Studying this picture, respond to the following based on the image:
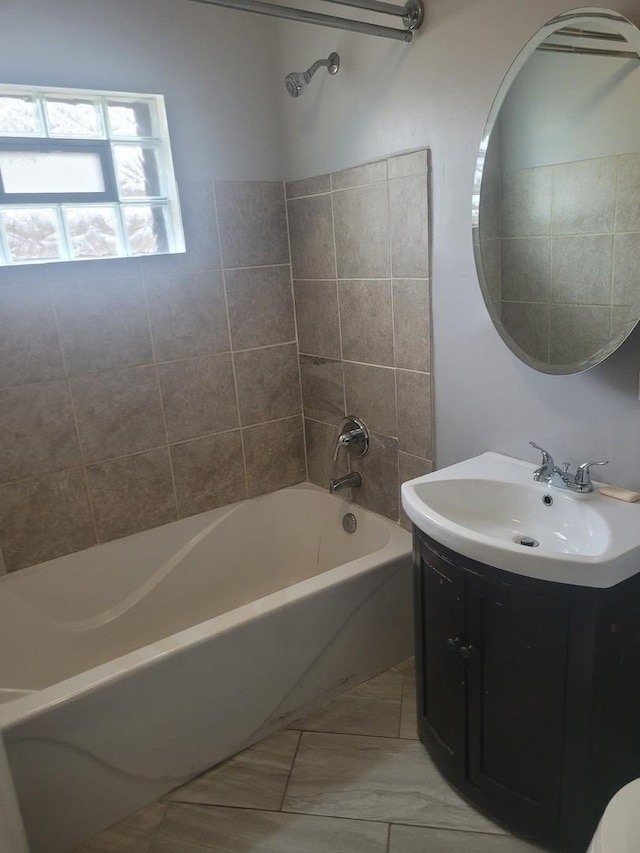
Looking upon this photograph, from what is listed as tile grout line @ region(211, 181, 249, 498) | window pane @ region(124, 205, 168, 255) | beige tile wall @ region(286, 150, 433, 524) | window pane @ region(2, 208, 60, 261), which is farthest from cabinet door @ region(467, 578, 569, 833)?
window pane @ region(2, 208, 60, 261)

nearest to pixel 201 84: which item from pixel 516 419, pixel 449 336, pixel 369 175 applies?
pixel 369 175

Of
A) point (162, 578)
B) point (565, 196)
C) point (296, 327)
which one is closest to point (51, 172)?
point (296, 327)

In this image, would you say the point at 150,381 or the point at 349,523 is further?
the point at 349,523

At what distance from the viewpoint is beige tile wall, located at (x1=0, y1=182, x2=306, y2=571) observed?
206cm

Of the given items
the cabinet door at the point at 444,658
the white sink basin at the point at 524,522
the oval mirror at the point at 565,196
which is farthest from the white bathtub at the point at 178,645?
the oval mirror at the point at 565,196

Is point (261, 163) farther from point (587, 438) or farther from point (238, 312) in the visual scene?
point (587, 438)

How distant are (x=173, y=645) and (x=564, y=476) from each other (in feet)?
3.74

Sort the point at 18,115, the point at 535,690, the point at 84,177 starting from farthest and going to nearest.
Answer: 1. the point at 84,177
2. the point at 18,115
3. the point at 535,690

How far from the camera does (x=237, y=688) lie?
5.87ft

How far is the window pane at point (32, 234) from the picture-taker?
2025 mm

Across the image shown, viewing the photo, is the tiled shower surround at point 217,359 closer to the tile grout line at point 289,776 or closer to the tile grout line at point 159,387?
the tile grout line at point 159,387

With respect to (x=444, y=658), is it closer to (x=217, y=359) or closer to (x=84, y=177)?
(x=217, y=359)

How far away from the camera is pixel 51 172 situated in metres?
2.04

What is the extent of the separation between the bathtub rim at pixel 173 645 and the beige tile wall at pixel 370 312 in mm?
267
